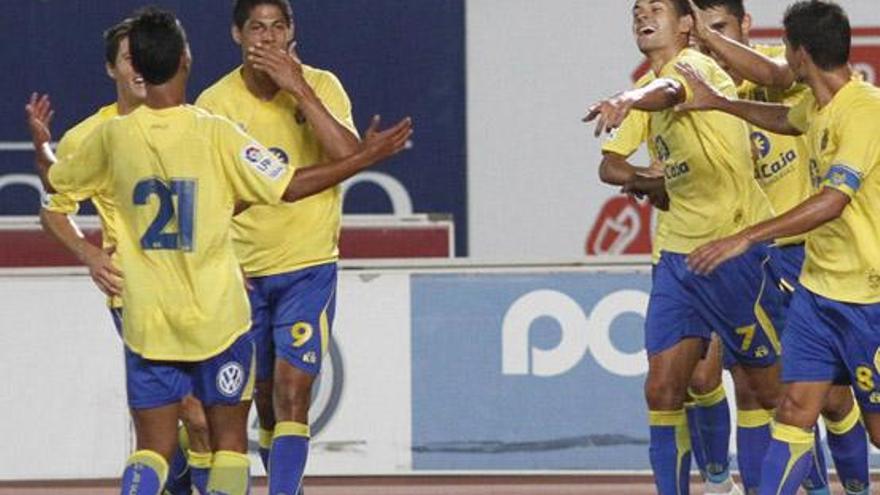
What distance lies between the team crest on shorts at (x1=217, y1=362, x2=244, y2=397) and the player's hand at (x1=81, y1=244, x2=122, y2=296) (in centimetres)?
46

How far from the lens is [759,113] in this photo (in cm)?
870

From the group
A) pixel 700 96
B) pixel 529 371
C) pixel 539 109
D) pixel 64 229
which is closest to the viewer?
pixel 700 96

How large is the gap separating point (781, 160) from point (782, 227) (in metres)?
1.77

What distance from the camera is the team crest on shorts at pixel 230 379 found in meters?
7.97

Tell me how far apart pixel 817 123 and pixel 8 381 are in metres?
4.68

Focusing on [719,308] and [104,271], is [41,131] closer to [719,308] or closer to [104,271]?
[104,271]

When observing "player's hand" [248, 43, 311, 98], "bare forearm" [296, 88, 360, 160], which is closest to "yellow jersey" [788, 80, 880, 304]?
"bare forearm" [296, 88, 360, 160]

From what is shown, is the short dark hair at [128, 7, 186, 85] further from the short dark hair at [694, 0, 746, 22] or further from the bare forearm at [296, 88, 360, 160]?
the short dark hair at [694, 0, 746, 22]

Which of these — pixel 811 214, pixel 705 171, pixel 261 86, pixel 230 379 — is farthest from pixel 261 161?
pixel 705 171

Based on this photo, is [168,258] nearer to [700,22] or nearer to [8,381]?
[700,22]

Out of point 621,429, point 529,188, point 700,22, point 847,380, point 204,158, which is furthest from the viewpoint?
point 529,188

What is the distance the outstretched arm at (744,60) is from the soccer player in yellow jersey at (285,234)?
1.29 meters

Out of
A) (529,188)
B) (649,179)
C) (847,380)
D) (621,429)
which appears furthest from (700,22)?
(529,188)

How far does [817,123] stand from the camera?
26.9 ft
